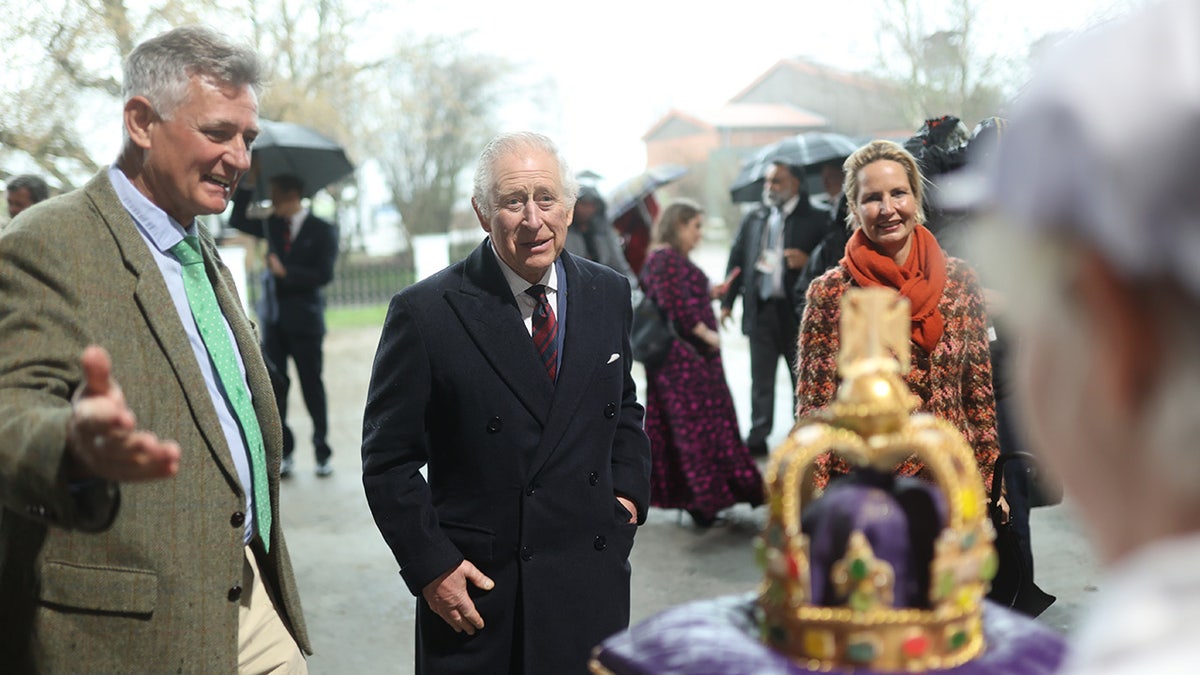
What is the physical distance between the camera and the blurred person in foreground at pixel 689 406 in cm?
666

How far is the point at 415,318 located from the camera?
9.21ft

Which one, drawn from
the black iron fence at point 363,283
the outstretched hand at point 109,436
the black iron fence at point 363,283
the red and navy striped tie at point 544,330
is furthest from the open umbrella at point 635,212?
the black iron fence at point 363,283

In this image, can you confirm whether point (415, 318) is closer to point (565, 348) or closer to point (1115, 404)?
point (565, 348)

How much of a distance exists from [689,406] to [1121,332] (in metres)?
5.98

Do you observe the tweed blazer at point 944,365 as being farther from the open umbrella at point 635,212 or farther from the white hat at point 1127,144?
the open umbrella at point 635,212

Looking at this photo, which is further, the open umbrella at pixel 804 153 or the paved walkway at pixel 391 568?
the open umbrella at pixel 804 153

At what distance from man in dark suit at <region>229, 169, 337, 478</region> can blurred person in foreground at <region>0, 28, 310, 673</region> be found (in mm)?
5625

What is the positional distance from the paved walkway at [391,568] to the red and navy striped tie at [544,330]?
2.37m

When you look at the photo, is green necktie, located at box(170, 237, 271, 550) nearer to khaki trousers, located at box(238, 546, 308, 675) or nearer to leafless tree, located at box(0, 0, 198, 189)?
khaki trousers, located at box(238, 546, 308, 675)

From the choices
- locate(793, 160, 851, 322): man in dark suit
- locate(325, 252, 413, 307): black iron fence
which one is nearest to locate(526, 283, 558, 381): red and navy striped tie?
locate(793, 160, 851, 322): man in dark suit

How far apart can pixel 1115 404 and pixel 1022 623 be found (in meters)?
0.72

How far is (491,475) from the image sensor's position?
2.81 metres

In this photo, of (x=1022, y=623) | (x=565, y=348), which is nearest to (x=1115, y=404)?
(x=1022, y=623)

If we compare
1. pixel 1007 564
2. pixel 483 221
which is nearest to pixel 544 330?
pixel 483 221
